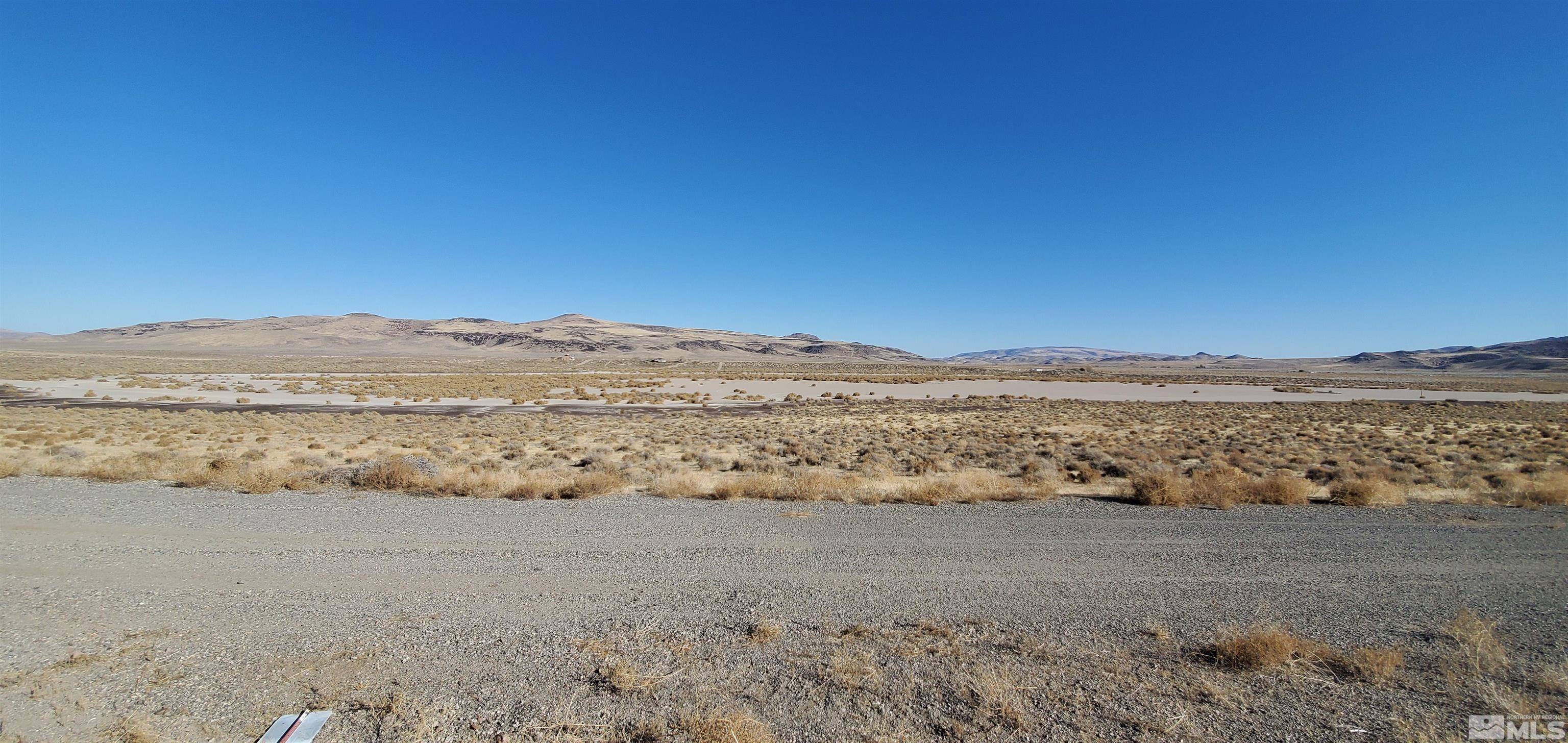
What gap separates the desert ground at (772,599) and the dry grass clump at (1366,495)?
7 cm

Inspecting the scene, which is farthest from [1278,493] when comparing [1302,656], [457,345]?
[457,345]

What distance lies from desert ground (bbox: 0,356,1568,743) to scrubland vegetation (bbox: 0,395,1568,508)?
0.19 metres

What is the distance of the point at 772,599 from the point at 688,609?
2.75 ft

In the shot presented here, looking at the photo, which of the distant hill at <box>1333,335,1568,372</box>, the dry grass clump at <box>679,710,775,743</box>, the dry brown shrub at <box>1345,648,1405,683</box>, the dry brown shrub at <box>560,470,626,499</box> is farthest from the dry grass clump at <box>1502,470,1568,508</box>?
the distant hill at <box>1333,335,1568,372</box>

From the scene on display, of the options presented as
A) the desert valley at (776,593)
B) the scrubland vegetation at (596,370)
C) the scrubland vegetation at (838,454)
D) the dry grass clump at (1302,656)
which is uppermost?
the scrubland vegetation at (596,370)

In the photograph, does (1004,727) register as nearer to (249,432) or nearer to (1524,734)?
(1524,734)

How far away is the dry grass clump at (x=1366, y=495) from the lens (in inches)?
411

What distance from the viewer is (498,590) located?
6.11 metres

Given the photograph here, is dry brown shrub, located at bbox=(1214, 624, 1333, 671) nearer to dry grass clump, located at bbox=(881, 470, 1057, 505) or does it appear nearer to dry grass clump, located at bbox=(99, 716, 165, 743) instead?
dry grass clump, located at bbox=(881, 470, 1057, 505)

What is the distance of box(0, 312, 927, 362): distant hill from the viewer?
151 m

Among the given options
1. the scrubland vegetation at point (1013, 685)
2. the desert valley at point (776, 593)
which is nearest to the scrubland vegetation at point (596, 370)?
the desert valley at point (776, 593)

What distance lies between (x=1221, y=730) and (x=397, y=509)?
10.6 m

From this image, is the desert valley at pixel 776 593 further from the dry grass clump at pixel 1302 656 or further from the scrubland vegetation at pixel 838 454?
the scrubland vegetation at pixel 838 454

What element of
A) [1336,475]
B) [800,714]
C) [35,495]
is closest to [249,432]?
[35,495]
